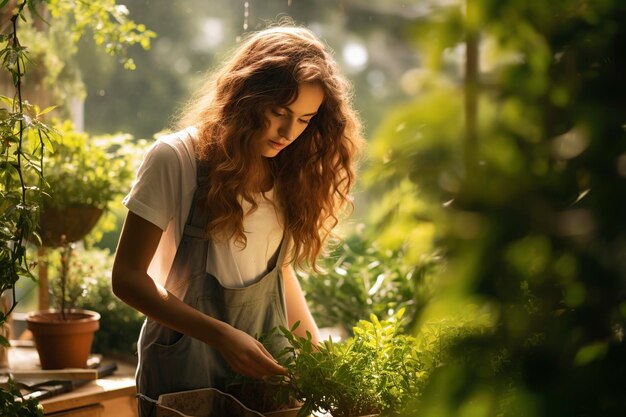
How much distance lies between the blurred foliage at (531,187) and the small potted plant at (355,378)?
94 centimetres

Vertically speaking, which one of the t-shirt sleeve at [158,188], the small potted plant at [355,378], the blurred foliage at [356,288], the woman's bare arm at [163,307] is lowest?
the blurred foliage at [356,288]

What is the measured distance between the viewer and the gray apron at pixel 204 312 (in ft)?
5.55

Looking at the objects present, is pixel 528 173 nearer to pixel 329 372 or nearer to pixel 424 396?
pixel 424 396

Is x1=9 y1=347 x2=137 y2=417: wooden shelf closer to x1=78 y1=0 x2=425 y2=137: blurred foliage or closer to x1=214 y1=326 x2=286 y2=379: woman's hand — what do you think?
x1=214 y1=326 x2=286 y2=379: woman's hand

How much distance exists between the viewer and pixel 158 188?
165 cm

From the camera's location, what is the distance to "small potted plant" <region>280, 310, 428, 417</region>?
1.41 meters

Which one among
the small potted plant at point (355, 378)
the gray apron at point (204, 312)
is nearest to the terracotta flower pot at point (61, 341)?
the gray apron at point (204, 312)

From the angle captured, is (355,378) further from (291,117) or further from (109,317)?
(109,317)

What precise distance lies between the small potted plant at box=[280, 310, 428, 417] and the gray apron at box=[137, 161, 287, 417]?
248mm

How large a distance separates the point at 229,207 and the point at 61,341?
1.21m

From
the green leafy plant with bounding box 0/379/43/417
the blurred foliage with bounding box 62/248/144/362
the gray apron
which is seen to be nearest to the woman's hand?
the gray apron

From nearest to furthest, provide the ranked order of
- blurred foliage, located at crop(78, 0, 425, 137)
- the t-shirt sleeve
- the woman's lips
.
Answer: the t-shirt sleeve → the woman's lips → blurred foliage, located at crop(78, 0, 425, 137)

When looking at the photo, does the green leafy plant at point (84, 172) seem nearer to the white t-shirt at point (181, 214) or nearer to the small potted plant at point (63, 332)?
the small potted plant at point (63, 332)

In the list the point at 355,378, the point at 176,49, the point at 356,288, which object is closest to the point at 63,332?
the point at 356,288
